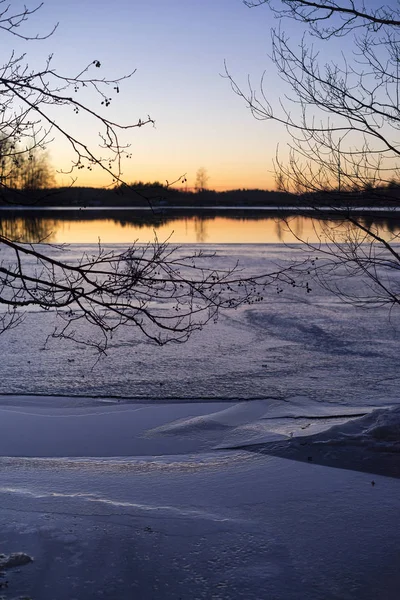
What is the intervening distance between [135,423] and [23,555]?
3.05 meters

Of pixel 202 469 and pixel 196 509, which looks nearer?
pixel 196 509

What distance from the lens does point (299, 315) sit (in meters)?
13.5

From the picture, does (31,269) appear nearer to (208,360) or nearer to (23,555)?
(208,360)

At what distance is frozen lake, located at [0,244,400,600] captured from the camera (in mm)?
4238

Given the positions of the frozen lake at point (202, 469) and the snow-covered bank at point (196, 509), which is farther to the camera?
the frozen lake at point (202, 469)

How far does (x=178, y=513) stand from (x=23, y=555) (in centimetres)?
125

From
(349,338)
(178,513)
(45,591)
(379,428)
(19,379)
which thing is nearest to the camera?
(45,591)

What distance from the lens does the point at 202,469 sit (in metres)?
6.11

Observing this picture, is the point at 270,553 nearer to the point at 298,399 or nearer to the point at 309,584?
the point at 309,584

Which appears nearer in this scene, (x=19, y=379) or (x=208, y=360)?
(x=19, y=379)

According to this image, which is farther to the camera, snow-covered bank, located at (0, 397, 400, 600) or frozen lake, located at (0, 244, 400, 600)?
frozen lake, located at (0, 244, 400, 600)

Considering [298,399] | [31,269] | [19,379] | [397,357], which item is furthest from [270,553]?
[31,269]

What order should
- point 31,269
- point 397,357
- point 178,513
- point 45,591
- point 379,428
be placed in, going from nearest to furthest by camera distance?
point 45,591 → point 178,513 → point 379,428 → point 397,357 → point 31,269

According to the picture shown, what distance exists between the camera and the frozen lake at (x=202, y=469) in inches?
167
